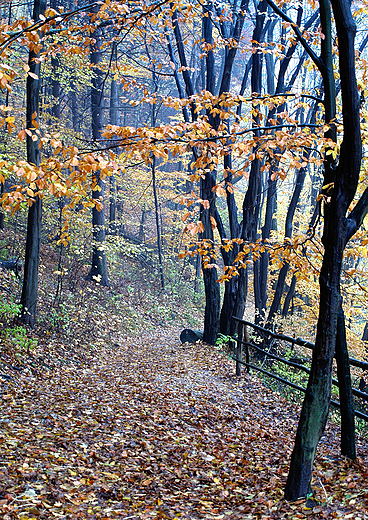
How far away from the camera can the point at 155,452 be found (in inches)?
181

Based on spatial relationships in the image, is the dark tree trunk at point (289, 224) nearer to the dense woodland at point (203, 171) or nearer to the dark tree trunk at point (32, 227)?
the dense woodland at point (203, 171)

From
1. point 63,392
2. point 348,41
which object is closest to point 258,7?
point 348,41

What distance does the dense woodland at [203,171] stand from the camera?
3297mm

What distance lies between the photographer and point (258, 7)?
9.91 metres

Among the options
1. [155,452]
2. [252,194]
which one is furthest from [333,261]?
[252,194]

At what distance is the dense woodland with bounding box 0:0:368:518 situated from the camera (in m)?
3.30

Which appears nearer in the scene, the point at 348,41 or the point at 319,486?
the point at 348,41

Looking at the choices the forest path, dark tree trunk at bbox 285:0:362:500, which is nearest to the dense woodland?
dark tree trunk at bbox 285:0:362:500

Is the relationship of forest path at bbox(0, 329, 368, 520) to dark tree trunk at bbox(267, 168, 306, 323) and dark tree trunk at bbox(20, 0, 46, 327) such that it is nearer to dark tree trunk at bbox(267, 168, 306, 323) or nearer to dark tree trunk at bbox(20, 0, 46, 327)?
dark tree trunk at bbox(20, 0, 46, 327)

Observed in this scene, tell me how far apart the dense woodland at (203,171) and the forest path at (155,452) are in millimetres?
467

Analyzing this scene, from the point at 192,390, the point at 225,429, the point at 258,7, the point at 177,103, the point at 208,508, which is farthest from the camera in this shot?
the point at 258,7

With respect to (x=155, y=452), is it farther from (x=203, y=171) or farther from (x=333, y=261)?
(x=203, y=171)

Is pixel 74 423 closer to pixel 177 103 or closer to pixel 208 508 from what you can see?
pixel 208 508

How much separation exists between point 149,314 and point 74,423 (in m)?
9.91
